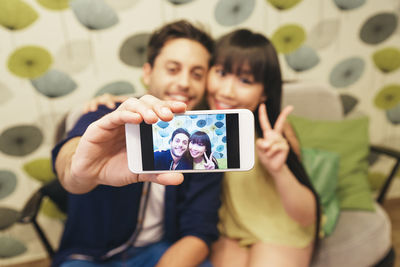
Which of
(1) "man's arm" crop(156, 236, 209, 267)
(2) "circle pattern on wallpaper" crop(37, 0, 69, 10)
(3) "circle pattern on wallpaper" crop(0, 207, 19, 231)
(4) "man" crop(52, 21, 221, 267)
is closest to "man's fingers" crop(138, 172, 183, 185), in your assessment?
(4) "man" crop(52, 21, 221, 267)

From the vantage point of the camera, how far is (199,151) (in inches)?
21.2

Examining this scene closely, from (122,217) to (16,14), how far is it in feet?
3.18

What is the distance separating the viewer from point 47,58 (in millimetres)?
1251

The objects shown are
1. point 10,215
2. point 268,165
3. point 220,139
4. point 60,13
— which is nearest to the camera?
point 220,139

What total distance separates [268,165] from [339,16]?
1144 millimetres

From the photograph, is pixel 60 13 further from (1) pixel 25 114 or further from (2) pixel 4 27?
(1) pixel 25 114

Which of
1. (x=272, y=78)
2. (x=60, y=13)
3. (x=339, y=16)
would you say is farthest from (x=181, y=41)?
(x=339, y=16)

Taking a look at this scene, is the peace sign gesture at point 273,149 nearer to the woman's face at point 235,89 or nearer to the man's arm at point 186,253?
the woman's face at point 235,89

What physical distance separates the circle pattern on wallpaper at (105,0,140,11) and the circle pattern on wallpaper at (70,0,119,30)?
0.06 feet

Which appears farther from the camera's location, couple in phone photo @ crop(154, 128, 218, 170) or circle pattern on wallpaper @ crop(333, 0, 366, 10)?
circle pattern on wallpaper @ crop(333, 0, 366, 10)

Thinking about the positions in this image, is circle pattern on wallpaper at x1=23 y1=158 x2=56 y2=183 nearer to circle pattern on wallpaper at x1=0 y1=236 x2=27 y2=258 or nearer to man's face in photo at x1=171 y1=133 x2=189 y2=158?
circle pattern on wallpaper at x1=0 y1=236 x2=27 y2=258

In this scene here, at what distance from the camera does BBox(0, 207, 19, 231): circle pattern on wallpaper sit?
1432 mm

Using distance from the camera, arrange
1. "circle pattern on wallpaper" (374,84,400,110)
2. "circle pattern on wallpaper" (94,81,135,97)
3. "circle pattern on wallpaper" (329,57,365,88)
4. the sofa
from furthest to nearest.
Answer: "circle pattern on wallpaper" (374,84,400,110) < "circle pattern on wallpaper" (329,57,365,88) < "circle pattern on wallpaper" (94,81,135,97) < the sofa

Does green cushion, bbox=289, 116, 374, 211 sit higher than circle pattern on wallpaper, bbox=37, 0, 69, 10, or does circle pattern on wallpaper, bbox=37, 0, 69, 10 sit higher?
circle pattern on wallpaper, bbox=37, 0, 69, 10
